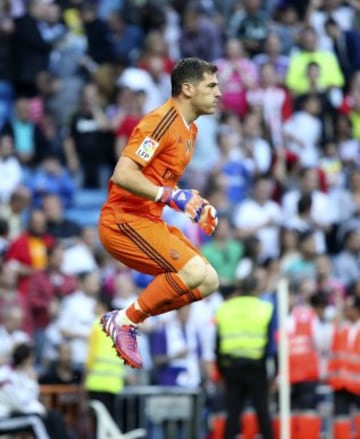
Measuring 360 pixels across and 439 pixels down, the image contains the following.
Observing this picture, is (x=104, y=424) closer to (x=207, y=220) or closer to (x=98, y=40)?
(x=207, y=220)

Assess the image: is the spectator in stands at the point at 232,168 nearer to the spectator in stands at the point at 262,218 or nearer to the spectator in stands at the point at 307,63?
the spectator in stands at the point at 262,218

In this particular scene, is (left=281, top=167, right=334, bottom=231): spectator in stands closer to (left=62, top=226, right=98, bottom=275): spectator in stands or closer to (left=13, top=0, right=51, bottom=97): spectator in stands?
(left=62, top=226, right=98, bottom=275): spectator in stands

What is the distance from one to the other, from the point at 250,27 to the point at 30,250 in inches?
240

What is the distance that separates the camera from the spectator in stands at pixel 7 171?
19.1 metres

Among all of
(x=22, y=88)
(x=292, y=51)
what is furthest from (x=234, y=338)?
(x=292, y=51)

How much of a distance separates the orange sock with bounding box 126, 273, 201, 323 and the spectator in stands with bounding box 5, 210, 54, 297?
19.0 ft

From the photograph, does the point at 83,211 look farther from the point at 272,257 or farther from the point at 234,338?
the point at 234,338

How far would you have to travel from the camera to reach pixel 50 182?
19.4 m

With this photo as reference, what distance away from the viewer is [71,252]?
18.5 meters

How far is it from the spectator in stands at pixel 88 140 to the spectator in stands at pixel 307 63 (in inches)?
113

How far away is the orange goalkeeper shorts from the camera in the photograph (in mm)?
11781

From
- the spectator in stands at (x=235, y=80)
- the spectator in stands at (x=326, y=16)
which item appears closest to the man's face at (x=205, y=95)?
the spectator in stands at (x=235, y=80)

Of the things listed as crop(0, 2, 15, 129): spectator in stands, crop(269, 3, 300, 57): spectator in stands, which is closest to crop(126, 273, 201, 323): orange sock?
crop(0, 2, 15, 129): spectator in stands

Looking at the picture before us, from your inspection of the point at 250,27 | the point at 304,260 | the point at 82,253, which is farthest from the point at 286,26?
the point at 82,253
